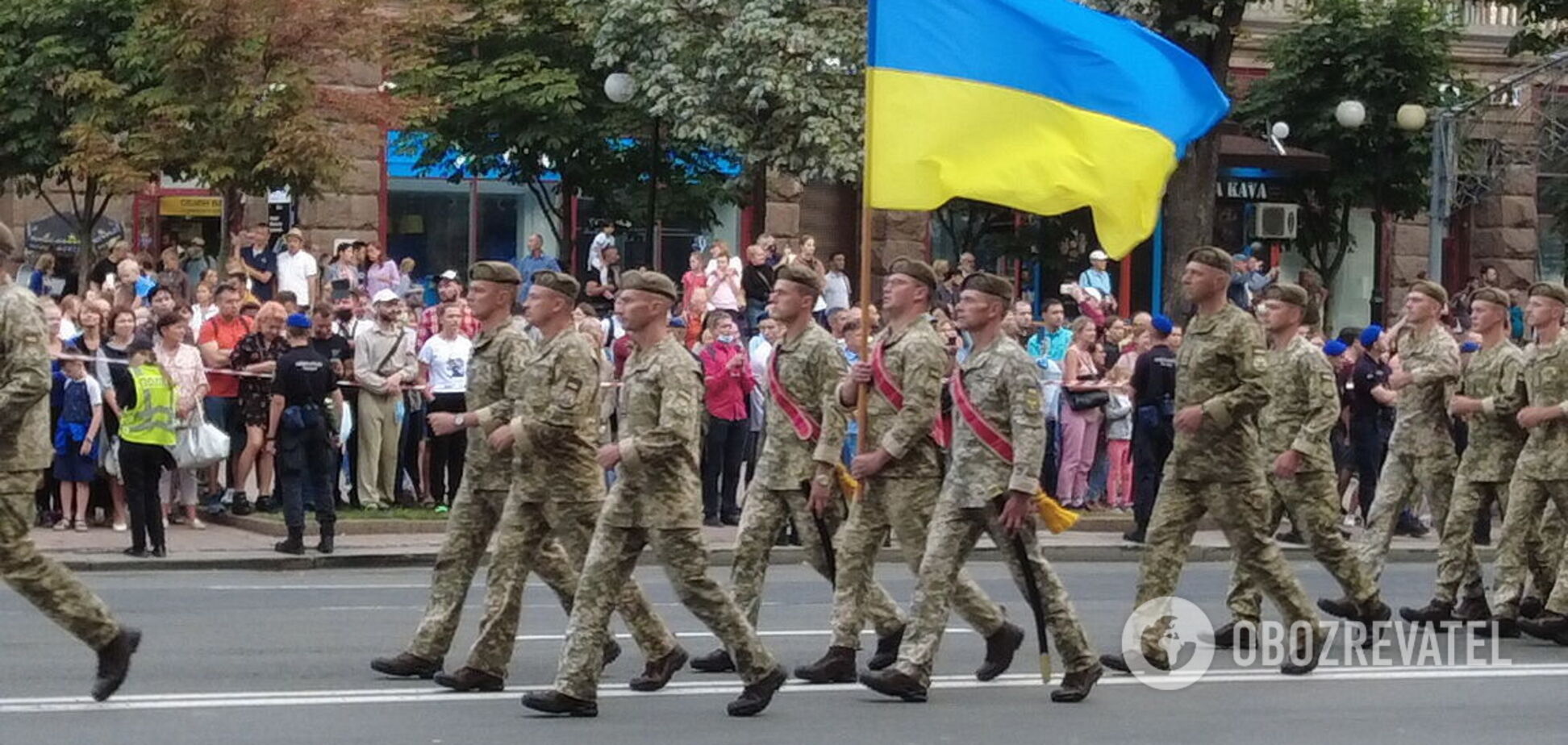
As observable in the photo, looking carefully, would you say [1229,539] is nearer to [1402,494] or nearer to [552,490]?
[1402,494]

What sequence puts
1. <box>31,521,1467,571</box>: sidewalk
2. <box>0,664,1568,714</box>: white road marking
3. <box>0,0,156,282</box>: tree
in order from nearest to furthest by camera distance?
1. <box>0,664,1568,714</box>: white road marking
2. <box>31,521,1467,571</box>: sidewalk
3. <box>0,0,156,282</box>: tree

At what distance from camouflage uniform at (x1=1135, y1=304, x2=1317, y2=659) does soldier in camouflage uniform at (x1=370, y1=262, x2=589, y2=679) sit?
2780 mm

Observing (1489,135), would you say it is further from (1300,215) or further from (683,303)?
(683,303)

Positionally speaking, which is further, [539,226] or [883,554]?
[539,226]

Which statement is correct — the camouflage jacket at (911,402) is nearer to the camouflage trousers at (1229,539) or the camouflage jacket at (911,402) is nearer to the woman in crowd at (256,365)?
the camouflage trousers at (1229,539)

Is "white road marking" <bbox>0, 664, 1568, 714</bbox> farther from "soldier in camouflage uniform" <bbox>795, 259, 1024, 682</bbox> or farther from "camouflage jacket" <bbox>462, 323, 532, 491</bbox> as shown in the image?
"camouflage jacket" <bbox>462, 323, 532, 491</bbox>

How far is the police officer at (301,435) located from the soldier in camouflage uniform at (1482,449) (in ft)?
25.5

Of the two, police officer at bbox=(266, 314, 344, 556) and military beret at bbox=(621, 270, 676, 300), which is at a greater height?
military beret at bbox=(621, 270, 676, 300)

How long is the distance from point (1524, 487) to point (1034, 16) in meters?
3.91

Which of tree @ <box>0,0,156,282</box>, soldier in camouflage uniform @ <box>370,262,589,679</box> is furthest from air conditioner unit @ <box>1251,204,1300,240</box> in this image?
soldier in camouflage uniform @ <box>370,262,589,679</box>

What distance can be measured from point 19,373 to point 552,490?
7.67 ft

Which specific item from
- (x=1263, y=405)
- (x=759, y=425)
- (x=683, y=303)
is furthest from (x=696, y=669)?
(x=683, y=303)

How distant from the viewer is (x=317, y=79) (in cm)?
2575

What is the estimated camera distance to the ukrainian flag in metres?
12.8
